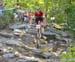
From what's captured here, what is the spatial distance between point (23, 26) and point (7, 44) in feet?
8.88

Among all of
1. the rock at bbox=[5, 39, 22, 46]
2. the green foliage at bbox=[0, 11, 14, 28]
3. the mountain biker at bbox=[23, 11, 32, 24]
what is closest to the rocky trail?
the rock at bbox=[5, 39, 22, 46]

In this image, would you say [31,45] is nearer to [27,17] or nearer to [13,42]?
[13,42]

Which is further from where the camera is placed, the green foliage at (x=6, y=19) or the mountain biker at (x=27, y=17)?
the mountain biker at (x=27, y=17)

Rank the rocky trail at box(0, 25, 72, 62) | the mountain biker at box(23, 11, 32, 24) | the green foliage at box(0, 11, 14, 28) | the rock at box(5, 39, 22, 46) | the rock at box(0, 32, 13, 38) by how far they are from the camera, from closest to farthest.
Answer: the rocky trail at box(0, 25, 72, 62), the rock at box(5, 39, 22, 46), the rock at box(0, 32, 13, 38), the green foliage at box(0, 11, 14, 28), the mountain biker at box(23, 11, 32, 24)

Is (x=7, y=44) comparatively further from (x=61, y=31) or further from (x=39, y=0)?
(x=39, y=0)

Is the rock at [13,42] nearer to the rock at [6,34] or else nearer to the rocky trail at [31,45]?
the rocky trail at [31,45]

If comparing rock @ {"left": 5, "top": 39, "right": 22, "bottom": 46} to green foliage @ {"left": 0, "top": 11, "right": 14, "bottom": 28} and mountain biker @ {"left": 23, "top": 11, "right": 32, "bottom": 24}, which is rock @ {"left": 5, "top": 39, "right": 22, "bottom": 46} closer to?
green foliage @ {"left": 0, "top": 11, "right": 14, "bottom": 28}

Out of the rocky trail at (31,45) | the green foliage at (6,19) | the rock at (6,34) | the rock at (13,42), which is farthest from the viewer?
the green foliage at (6,19)

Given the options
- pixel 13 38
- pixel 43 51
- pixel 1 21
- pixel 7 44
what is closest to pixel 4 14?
pixel 1 21

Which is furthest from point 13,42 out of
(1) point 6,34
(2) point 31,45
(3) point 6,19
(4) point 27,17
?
(4) point 27,17

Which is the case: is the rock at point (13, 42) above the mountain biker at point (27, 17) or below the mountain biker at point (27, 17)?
below

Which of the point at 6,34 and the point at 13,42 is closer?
the point at 13,42

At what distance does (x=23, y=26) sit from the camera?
49.7 ft

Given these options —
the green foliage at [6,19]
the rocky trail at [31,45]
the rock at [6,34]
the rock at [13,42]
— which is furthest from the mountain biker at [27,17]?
the rock at [13,42]
